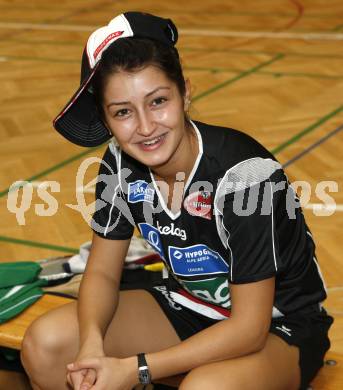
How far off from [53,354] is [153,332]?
0.25 meters

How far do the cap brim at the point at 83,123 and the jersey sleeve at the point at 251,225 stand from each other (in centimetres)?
38

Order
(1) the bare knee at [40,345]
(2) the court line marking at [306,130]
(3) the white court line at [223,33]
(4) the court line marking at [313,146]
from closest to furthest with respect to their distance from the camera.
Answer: (1) the bare knee at [40,345] < (4) the court line marking at [313,146] < (2) the court line marking at [306,130] < (3) the white court line at [223,33]

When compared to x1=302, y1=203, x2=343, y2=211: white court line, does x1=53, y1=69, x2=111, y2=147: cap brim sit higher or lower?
higher

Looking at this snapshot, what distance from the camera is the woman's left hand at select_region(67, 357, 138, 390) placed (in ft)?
6.10

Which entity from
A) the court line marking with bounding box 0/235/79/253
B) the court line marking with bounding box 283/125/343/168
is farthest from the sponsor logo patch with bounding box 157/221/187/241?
the court line marking with bounding box 283/125/343/168

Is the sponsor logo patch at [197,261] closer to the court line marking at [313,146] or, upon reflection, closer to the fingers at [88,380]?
the fingers at [88,380]

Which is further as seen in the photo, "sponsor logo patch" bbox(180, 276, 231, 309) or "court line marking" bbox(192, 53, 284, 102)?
"court line marking" bbox(192, 53, 284, 102)

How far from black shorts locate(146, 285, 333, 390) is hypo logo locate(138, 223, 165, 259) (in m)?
0.17

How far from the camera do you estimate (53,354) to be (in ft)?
6.79

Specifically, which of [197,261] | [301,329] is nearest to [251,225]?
[197,261]

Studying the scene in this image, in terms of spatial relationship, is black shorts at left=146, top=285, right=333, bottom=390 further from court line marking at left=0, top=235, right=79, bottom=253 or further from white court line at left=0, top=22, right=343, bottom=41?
white court line at left=0, top=22, right=343, bottom=41

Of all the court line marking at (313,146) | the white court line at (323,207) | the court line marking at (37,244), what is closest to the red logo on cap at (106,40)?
the court line marking at (37,244)

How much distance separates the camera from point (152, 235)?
2113 millimetres

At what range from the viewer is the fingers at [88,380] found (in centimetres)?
187
